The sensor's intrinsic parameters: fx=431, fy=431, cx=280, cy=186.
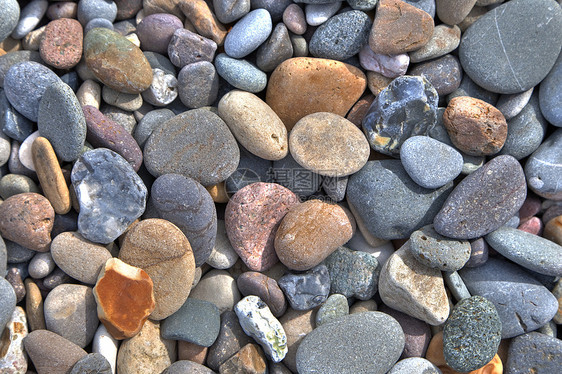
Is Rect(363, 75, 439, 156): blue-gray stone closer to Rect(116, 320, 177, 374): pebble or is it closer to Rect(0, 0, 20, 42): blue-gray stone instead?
Rect(116, 320, 177, 374): pebble

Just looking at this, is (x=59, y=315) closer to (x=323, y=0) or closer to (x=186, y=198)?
(x=186, y=198)

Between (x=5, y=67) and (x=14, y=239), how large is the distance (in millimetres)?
910

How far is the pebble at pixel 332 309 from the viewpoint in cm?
231

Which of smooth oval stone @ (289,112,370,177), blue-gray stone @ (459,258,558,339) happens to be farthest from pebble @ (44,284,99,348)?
blue-gray stone @ (459,258,558,339)

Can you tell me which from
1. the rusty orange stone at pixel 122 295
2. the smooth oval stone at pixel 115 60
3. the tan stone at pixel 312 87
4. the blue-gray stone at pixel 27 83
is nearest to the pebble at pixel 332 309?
the rusty orange stone at pixel 122 295

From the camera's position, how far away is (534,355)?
227 cm

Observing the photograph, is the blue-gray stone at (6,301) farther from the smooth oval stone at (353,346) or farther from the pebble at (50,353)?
the smooth oval stone at (353,346)

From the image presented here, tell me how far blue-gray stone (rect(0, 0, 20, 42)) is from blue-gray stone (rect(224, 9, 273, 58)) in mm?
1117

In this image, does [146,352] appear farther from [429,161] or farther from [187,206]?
[429,161]

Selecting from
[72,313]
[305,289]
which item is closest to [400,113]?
[305,289]

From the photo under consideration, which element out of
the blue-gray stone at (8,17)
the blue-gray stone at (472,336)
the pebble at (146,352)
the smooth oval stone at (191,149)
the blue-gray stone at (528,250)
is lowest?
the pebble at (146,352)

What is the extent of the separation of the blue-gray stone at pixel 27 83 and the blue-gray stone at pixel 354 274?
5.79ft

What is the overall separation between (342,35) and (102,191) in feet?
4.93

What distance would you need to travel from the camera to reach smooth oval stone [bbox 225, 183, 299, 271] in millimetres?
2332
